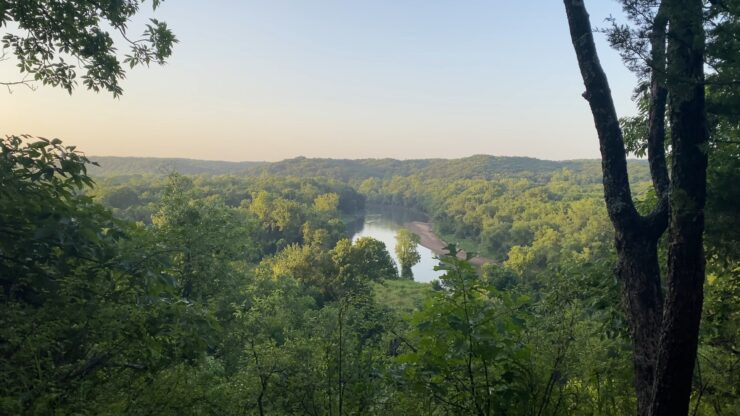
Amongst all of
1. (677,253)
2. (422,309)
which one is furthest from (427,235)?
(422,309)

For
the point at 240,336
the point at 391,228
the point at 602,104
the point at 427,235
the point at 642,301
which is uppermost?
the point at 602,104

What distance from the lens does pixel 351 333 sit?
4398 mm

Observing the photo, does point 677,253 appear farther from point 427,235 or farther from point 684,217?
point 427,235

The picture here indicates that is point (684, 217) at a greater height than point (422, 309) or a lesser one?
greater

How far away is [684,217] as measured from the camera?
3918 mm

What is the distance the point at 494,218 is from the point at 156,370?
324ft

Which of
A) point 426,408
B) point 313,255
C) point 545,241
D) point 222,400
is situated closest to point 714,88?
point 426,408

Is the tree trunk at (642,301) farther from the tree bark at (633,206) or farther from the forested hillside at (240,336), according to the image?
the forested hillside at (240,336)

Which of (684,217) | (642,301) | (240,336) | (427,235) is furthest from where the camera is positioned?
→ (427,235)

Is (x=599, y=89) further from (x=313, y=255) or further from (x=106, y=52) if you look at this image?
(x=313, y=255)

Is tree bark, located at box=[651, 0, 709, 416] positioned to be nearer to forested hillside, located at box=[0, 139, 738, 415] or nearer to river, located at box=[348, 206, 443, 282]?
forested hillside, located at box=[0, 139, 738, 415]

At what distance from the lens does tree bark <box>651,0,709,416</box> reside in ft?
12.5

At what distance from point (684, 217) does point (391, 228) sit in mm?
112322

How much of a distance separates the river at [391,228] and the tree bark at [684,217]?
6428 centimetres
